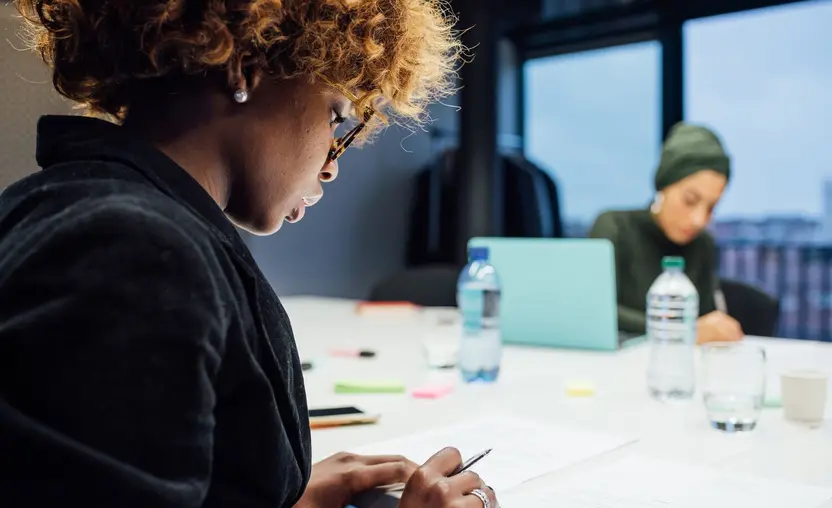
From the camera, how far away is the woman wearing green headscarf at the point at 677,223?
2615 millimetres

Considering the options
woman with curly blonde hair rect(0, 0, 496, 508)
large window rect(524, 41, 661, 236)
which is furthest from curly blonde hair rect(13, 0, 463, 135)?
large window rect(524, 41, 661, 236)

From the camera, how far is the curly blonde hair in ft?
2.22

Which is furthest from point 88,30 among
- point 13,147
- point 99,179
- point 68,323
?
point 13,147

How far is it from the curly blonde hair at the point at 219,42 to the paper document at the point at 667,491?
51 cm

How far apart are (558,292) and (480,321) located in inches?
13.5

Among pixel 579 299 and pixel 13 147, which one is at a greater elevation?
pixel 13 147

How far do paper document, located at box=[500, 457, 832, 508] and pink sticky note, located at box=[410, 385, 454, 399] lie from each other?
0.46 meters

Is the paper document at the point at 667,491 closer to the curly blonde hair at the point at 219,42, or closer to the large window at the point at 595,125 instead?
the curly blonde hair at the point at 219,42

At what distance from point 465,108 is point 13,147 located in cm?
284

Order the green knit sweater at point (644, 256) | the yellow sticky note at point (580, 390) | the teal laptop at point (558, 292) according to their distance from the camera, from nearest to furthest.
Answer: the yellow sticky note at point (580, 390)
the teal laptop at point (558, 292)
the green knit sweater at point (644, 256)

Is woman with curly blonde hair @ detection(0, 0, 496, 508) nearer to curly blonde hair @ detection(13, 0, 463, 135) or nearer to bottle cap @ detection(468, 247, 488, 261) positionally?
curly blonde hair @ detection(13, 0, 463, 135)

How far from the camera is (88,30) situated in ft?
2.35

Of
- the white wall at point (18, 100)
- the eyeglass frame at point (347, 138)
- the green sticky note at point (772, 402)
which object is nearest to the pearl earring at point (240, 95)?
the eyeglass frame at point (347, 138)

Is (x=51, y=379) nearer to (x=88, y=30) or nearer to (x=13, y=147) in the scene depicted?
(x=88, y=30)
